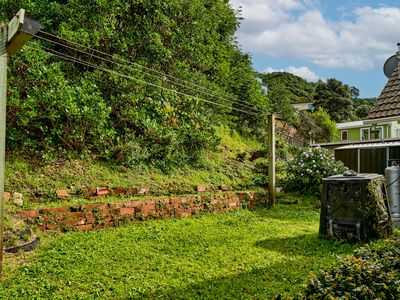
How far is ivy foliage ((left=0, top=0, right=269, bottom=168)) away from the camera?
6.23m

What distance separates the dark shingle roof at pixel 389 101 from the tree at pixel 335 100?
2699 centimetres

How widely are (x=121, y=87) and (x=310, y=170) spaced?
523cm

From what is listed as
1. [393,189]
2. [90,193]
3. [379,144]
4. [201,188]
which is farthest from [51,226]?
[379,144]

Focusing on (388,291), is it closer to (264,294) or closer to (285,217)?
(264,294)

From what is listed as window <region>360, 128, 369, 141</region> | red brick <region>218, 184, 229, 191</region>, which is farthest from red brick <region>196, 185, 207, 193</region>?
window <region>360, 128, 369, 141</region>

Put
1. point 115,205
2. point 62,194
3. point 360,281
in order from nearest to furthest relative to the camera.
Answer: point 360,281 → point 115,205 → point 62,194

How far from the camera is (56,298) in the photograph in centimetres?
304

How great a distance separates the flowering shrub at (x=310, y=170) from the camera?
9188mm

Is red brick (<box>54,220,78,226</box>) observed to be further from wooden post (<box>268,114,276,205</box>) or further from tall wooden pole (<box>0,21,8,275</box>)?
wooden post (<box>268,114,276,205</box>)

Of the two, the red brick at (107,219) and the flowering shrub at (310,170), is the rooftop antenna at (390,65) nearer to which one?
the flowering shrub at (310,170)

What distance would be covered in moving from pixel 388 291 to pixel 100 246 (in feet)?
11.1

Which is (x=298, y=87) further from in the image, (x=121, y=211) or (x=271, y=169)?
(x=121, y=211)

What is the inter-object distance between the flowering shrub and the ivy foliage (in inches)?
93.7

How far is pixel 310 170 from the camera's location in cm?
917
